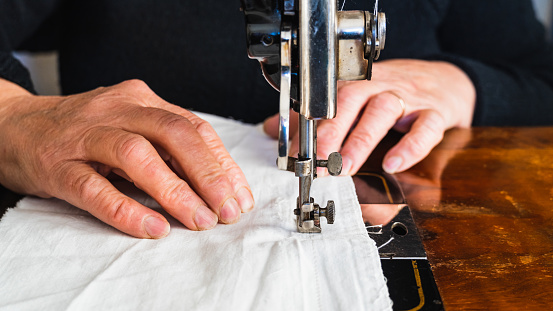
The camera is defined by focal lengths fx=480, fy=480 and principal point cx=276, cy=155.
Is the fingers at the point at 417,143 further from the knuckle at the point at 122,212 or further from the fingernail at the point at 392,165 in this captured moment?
the knuckle at the point at 122,212

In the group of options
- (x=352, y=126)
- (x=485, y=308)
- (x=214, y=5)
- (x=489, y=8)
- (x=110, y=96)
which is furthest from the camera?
(x=489, y=8)

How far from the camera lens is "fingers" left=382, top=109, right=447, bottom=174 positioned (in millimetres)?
825

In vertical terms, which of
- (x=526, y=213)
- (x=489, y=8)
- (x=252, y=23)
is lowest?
(x=526, y=213)

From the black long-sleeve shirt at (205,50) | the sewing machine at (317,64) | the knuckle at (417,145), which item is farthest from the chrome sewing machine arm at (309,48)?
the black long-sleeve shirt at (205,50)

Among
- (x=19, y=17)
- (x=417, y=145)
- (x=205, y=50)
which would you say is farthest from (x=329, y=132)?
(x=19, y=17)

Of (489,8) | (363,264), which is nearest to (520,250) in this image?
(363,264)

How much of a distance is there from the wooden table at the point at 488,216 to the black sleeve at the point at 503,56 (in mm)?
209

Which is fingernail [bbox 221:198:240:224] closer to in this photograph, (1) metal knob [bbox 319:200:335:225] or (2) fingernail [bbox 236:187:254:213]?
(2) fingernail [bbox 236:187:254:213]

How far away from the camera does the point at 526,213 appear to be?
68 cm

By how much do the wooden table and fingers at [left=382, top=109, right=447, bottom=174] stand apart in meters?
0.02

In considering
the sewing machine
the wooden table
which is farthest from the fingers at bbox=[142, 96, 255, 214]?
the wooden table

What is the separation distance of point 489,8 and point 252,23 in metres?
1.12

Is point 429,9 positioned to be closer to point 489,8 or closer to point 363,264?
point 489,8

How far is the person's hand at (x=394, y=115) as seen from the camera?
82 centimetres
